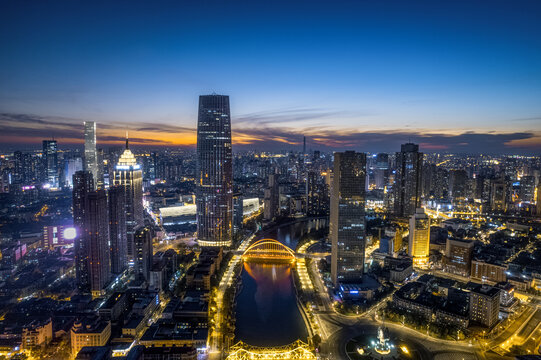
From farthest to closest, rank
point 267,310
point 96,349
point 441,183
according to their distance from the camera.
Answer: point 441,183 < point 267,310 < point 96,349

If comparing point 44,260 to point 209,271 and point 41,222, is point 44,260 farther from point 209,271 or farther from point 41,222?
point 209,271

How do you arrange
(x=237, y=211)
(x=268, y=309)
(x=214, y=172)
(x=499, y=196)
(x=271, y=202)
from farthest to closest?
(x=499, y=196), (x=271, y=202), (x=237, y=211), (x=214, y=172), (x=268, y=309)

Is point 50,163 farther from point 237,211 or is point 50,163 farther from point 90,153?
point 237,211

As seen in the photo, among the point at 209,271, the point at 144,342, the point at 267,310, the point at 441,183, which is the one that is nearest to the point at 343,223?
the point at 267,310

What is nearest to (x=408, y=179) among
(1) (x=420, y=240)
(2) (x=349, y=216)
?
(1) (x=420, y=240)

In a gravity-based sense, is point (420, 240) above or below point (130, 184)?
below

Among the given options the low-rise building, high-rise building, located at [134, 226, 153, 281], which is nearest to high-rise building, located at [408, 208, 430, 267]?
high-rise building, located at [134, 226, 153, 281]

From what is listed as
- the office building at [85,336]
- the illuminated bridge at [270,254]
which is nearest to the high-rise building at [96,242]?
the office building at [85,336]

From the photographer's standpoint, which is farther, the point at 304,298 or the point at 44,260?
the point at 44,260
